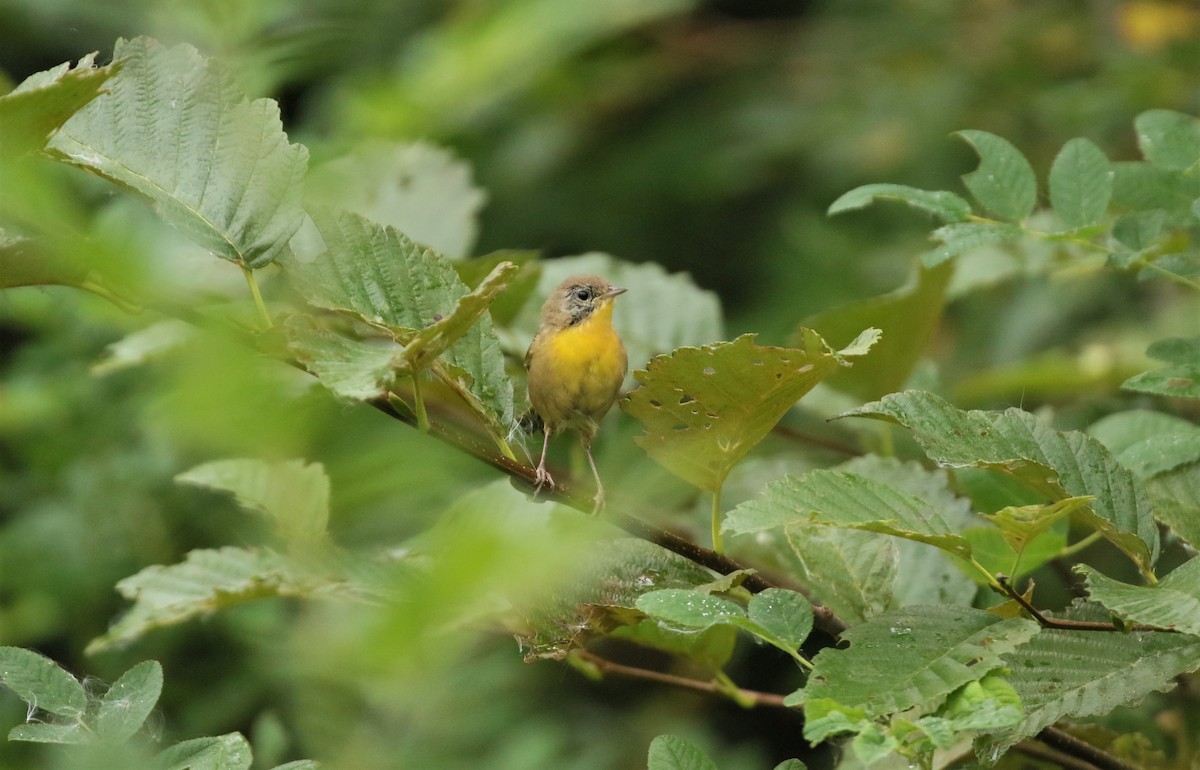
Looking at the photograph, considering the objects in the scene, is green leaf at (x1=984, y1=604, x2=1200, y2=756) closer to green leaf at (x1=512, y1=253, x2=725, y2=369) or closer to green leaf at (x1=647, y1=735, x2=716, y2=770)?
green leaf at (x1=647, y1=735, x2=716, y2=770)

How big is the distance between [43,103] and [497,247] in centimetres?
426

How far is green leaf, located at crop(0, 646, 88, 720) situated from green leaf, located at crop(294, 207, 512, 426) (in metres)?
0.45

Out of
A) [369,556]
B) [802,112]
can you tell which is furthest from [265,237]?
[802,112]

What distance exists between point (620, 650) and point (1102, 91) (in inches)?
102

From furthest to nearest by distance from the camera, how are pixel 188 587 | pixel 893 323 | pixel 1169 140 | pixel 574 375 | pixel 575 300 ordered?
pixel 575 300 < pixel 574 375 < pixel 893 323 < pixel 188 587 < pixel 1169 140

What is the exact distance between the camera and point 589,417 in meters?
2.25

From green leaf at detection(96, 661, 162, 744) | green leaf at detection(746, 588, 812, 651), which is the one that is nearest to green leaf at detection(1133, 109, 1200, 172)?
green leaf at detection(746, 588, 812, 651)

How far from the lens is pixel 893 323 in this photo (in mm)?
2047

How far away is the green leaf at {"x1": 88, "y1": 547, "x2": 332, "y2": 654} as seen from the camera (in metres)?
1.62

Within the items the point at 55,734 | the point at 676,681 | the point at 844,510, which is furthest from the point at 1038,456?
the point at 55,734

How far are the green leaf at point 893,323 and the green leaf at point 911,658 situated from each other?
798 mm

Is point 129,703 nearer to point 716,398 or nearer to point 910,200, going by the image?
point 716,398

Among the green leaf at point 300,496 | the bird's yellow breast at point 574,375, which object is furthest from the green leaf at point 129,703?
the bird's yellow breast at point 574,375

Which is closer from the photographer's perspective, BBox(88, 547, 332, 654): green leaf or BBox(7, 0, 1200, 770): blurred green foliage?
BBox(7, 0, 1200, 770): blurred green foliage
